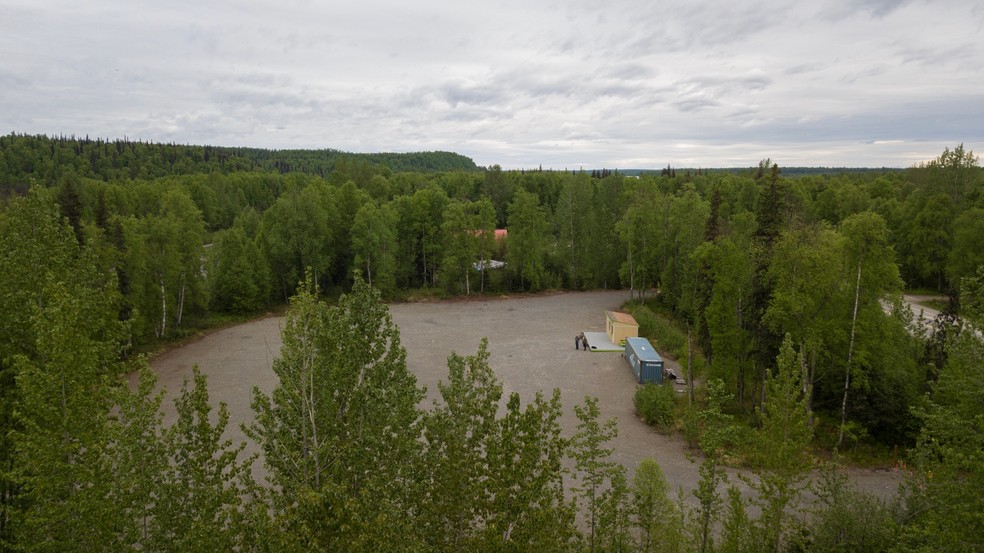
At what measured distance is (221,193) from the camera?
8481cm

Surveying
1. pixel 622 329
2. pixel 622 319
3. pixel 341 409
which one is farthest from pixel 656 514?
pixel 622 319

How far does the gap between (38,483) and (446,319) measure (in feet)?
111

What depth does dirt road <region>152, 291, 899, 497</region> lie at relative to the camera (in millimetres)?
21453

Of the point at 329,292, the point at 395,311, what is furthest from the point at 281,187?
the point at 395,311

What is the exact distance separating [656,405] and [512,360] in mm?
10196

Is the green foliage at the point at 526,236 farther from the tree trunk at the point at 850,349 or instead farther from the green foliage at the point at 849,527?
the green foliage at the point at 849,527

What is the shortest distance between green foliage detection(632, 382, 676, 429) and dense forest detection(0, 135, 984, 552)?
116 centimetres

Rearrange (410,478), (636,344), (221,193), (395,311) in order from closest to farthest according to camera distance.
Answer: (410,478) → (636,344) → (395,311) → (221,193)

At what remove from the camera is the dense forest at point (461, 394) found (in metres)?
8.20

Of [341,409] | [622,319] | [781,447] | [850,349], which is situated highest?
[341,409]

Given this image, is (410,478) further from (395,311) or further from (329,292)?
(329,292)

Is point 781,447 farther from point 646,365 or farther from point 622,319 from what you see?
point 622,319

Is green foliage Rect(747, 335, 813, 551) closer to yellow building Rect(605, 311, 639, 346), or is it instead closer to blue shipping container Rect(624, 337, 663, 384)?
blue shipping container Rect(624, 337, 663, 384)

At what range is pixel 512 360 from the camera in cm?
3158
